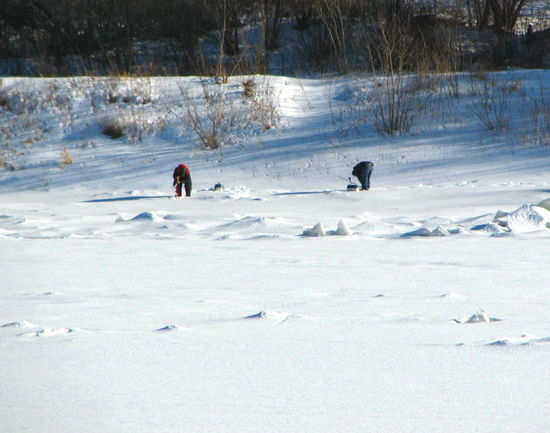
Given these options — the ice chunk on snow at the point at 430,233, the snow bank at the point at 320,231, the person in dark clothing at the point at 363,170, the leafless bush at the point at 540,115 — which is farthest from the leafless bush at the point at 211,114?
the ice chunk on snow at the point at 430,233

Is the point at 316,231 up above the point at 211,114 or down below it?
below

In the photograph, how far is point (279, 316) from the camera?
114 inches

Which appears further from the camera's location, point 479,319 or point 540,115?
point 540,115

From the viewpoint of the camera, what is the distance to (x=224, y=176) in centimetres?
1355

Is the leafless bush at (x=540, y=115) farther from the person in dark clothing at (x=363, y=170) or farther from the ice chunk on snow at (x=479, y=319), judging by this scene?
the ice chunk on snow at (x=479, y=319)

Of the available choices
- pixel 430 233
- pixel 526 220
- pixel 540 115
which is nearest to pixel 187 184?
pixel 430 233

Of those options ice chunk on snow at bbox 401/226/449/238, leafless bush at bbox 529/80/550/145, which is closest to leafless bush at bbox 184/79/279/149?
leafless bush at bbox 529/80/550/145

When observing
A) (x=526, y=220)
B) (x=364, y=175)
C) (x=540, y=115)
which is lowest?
(x=526, y=220)

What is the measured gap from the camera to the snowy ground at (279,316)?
5.75 feet

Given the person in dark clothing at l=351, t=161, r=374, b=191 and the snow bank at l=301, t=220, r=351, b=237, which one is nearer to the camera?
the snow bank at l=301, t=220, r=351, b=237

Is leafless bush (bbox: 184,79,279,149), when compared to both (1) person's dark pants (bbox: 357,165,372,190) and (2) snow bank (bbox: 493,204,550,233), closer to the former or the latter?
(1) person's dark pants (bbox: 357,165,372,190)

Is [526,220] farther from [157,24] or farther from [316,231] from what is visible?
[157,24]

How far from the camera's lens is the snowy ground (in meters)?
1.75

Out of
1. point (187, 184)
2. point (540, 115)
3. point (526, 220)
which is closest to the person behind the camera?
point (526, 220)
